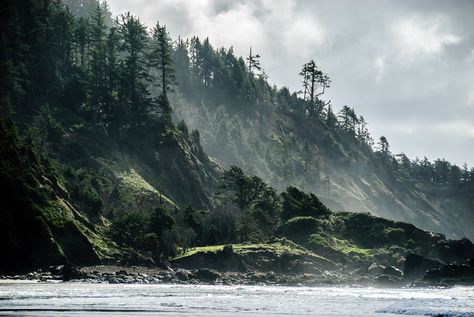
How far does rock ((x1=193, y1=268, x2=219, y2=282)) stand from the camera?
9225 centimetres

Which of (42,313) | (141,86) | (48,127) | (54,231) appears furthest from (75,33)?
(42,313)

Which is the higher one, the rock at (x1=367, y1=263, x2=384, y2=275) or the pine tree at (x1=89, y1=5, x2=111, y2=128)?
the pine tree at (x1=89, y1=5, x2=111, y2=128)

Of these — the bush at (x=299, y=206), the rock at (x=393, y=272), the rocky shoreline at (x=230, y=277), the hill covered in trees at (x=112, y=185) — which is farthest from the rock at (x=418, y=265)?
the bush at (x=299, y=206)

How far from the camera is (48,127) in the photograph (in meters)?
124

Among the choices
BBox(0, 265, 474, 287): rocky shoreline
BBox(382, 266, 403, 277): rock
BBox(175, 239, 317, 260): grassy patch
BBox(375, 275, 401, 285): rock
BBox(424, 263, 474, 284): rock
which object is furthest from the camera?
BBox(175, 239, 317, 260): grassy patch

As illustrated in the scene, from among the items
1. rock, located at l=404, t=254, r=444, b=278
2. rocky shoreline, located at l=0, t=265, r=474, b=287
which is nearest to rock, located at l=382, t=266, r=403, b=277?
rocky shoreline, located at l=0, t=265, r=474, b=287

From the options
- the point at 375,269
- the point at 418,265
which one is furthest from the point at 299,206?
the point at 418,265

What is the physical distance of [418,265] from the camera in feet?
333

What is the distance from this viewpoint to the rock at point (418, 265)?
3947 inches

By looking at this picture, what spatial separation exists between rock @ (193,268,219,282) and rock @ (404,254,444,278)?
1325 inches

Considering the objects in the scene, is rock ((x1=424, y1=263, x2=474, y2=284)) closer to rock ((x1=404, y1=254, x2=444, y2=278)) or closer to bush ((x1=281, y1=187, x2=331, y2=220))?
rock ((x1=404, y1=254, x2=444, y2=278))

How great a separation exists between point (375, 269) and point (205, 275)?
119ft

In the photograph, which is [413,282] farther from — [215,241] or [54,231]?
[54,231]

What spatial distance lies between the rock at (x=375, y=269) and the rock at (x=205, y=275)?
3359cm
